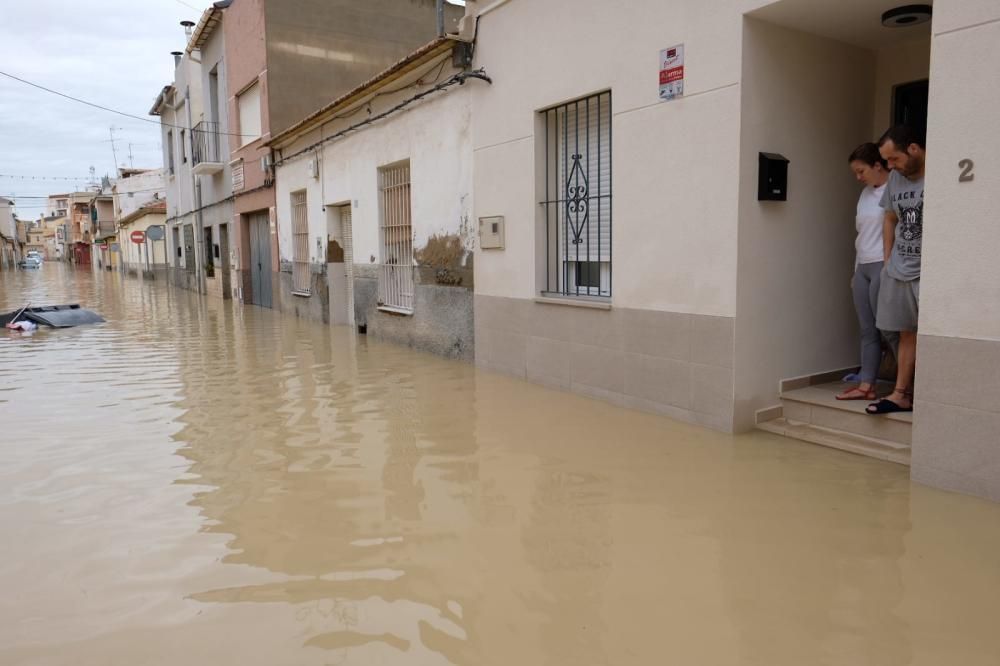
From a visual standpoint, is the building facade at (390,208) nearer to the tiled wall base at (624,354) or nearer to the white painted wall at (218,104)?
the tiled wall base at (624,354)

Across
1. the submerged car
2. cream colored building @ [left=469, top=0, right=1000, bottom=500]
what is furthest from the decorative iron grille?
cream colored building @ [left=469, top=0, right=1000, bottom=500]

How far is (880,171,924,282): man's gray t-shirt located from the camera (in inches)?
163

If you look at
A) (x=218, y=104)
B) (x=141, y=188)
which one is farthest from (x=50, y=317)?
(x=141, y=188)

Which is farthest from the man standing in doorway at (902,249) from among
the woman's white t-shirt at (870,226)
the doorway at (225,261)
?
the doorway at (225,261)

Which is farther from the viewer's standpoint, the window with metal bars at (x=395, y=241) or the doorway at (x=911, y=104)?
the window with metal bars at (x=395, y=241)

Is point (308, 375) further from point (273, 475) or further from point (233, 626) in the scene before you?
Answer: point (233, 626)

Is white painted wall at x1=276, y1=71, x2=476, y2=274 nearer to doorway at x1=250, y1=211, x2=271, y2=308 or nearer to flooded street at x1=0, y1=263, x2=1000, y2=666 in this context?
flooded street at x1=0, y1=263, x2=1000, y2=666

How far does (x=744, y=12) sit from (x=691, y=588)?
12.0ft

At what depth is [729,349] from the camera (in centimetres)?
483

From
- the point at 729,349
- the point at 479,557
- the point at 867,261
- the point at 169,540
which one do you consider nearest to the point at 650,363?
the point at 729,349

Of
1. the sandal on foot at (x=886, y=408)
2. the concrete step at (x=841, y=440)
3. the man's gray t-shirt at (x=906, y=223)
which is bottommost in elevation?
the concrete step at (x=841, y=440)

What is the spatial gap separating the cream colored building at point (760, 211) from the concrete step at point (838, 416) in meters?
0.01

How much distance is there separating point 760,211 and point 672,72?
3.94 feet

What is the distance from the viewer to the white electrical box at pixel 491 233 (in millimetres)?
7152
